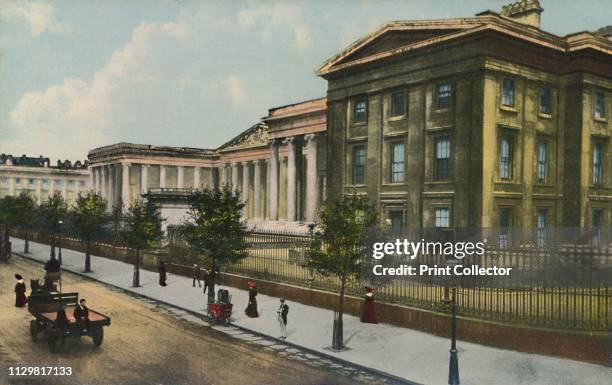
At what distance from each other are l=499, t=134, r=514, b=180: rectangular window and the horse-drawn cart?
23.4 m

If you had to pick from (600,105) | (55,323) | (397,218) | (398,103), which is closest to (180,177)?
(398,103)

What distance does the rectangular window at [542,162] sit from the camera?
34.5 m

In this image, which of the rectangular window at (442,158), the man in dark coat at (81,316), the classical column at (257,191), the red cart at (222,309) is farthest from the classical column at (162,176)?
the man in dark coat at (81,316)

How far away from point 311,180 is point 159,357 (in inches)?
1441

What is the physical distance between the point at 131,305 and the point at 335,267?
1239 cm

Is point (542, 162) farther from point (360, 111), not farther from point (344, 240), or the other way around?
point (344, 240)

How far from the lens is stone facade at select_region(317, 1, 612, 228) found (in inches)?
1248

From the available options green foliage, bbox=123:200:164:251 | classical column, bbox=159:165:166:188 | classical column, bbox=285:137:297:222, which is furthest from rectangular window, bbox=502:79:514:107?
classical column, bbox=159:165:166:188

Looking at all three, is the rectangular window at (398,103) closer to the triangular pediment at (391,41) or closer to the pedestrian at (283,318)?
the triangular pediment at (391,41)

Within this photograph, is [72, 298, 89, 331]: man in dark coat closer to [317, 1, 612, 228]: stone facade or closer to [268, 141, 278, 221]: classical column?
[317, 1, 612, 228]: stone facade

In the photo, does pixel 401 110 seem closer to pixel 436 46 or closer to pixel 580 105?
pixel 436 46

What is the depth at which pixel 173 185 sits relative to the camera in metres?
96.8

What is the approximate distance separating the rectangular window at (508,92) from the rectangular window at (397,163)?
280 inches

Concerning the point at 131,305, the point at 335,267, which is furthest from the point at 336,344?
the point at 131,305
